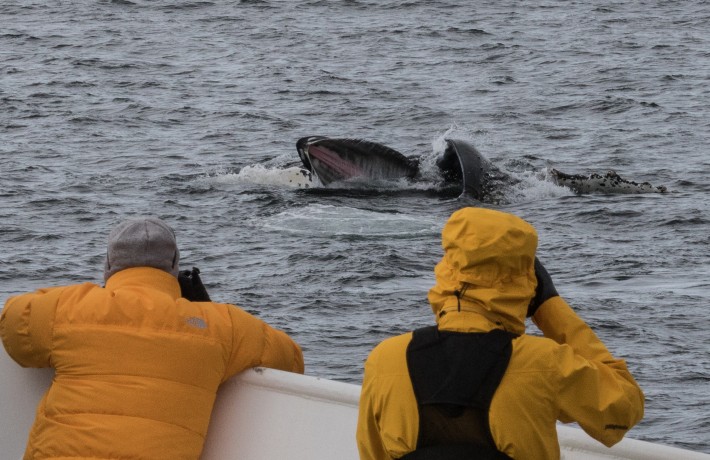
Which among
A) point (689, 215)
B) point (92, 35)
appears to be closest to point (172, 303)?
point (689, 215)

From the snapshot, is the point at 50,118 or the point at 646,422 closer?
the point at 646,422

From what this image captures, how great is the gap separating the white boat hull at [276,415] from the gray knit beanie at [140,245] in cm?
70

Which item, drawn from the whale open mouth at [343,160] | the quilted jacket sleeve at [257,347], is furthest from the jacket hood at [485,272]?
the whale open mouth at [343,160]

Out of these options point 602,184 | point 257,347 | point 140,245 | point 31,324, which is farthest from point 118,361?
point 602,184

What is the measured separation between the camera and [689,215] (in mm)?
19094

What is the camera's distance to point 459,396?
14.3 ft

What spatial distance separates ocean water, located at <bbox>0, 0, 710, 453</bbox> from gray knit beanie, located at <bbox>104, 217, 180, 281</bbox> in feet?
18.5

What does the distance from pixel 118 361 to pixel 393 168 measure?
52.2 ft

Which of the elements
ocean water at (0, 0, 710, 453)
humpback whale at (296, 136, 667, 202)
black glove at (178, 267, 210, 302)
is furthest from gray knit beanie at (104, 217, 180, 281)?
humpback whale at (296, 136, 667, 202)

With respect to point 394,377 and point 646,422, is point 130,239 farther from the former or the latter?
point 646,422

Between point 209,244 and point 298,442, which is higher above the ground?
point 298,442

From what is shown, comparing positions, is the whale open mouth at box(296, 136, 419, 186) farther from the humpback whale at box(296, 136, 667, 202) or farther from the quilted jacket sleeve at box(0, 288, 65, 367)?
the quilted jacket sleeve at box(0, 288, 65, 367)

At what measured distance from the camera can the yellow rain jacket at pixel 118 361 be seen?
5.41 metres

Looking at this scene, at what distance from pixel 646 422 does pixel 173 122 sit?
19546mm
